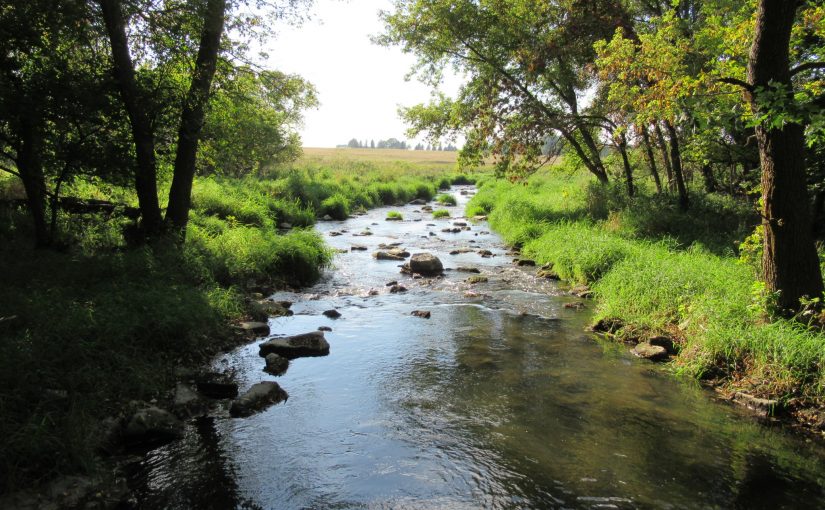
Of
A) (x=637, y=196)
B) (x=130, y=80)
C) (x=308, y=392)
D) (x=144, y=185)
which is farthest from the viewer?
(x=637, y=196)

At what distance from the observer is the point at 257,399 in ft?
21.6

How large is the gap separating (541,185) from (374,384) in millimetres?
26685

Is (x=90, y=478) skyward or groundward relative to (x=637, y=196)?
groundward

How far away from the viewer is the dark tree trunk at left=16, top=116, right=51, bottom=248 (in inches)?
341

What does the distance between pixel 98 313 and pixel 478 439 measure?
5.50 metres

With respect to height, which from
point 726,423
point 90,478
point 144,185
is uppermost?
point 144,185

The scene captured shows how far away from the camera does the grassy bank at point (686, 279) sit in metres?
6.89

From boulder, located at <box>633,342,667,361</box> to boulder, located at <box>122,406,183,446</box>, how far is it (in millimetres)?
7134

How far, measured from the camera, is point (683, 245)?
44.5 ft

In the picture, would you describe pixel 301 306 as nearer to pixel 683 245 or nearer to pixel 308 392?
pixel 308 392

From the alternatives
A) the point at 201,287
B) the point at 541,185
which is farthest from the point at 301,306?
the point at 541,185

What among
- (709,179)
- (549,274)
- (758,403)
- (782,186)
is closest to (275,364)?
(758,403)

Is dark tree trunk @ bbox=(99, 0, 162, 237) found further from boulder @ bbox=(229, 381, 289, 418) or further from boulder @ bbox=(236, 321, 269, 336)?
boulder @ bbox=(229, 381, 289, 418)

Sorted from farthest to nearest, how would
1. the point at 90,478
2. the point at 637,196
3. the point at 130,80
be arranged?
the point at 637,196, the point at 130,80, the point at 90,478
